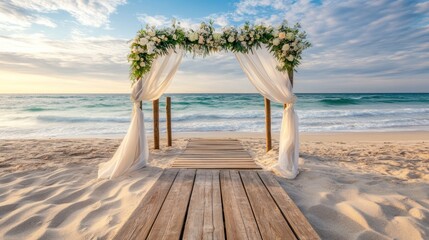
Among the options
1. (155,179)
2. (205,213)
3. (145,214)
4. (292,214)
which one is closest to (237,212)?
(205,213)

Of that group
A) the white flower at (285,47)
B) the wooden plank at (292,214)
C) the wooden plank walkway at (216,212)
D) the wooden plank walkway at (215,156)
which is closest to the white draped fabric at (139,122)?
the wooden plank walkway at (215,156)

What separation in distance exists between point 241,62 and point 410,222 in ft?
12.3

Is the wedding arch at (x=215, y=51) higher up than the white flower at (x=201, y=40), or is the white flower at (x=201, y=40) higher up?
the white flower at (x=201, y=40)

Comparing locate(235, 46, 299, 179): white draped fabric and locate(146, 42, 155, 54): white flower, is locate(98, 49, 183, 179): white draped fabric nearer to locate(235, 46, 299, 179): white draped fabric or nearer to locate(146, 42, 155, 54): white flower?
locate(146, 42, 155, 54): white flower

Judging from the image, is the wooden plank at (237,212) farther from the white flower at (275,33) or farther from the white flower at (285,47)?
the white flower at (275,33)

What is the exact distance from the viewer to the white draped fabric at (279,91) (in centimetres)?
451

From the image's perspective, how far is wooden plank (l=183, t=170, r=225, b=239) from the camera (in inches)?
82.3

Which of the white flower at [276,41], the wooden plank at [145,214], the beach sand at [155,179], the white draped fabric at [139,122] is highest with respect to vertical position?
the white flower at [276,41]

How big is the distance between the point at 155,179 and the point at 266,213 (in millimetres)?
2150

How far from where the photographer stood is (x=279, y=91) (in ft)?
15.9

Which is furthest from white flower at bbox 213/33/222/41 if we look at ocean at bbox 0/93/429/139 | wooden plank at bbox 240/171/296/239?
ocean at bbox 0/93/429/139

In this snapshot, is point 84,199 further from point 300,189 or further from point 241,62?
point 241,62

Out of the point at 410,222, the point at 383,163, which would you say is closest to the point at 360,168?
→ the point at 383,163

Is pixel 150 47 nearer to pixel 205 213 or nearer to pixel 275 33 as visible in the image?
pixel 275 33
